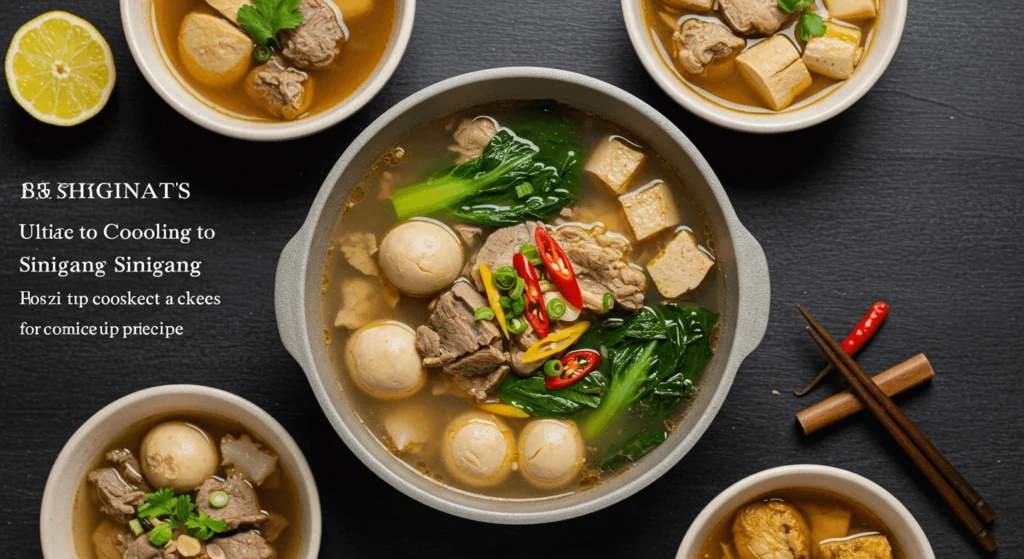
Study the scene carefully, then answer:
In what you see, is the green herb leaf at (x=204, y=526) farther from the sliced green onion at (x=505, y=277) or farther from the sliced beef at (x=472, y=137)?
the sliced beef at (x=472, y=137)

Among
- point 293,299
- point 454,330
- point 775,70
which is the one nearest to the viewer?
point 293,299

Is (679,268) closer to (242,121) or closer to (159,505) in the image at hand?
(242,121)

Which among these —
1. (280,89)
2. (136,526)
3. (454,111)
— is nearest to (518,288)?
(454,111)

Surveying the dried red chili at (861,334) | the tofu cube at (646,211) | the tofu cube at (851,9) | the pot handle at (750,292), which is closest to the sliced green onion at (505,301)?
the tofu cube at (646,211)

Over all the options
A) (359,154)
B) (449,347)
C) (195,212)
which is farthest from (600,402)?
(195,212)

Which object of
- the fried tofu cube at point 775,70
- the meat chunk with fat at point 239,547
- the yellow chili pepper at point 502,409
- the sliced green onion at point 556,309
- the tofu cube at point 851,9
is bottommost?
the meat chunk with fat at point 239,547
